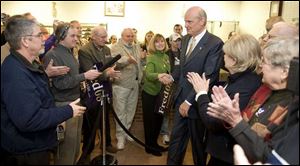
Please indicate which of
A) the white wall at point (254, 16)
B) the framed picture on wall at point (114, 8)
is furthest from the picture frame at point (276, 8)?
the framed picture on wall at point (114, 8)

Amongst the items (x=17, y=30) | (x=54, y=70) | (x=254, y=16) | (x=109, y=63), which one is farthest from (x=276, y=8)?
(x=17, y=30)

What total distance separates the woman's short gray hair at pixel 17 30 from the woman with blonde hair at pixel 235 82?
26.5 inches

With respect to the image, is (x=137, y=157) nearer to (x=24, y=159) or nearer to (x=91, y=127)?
(x=24, y=159)

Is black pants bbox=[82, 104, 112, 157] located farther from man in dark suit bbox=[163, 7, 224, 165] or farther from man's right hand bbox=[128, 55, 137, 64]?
man's right hand bbox=[128, 55, 137, 64]

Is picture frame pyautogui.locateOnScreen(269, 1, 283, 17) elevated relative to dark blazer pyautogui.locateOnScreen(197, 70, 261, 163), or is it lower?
elevated

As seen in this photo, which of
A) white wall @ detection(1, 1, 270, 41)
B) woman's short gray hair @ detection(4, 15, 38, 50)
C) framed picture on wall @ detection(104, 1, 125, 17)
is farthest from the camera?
framed picture on wall @ detection(104, 1, 125, 17)

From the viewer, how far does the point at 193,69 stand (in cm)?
153

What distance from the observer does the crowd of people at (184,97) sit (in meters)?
0.82

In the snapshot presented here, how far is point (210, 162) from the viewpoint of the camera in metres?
1.23

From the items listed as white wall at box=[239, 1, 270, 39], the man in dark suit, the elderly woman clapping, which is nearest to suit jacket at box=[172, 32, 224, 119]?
the man in dark suit

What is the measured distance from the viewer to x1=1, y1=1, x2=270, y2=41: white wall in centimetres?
326

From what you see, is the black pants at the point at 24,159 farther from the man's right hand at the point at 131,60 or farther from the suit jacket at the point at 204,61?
the man's right hand at the point at 131,60

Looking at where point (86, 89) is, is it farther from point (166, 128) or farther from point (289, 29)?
point (289, 29)

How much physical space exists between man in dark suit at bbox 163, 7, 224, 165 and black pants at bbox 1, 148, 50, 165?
612mm
